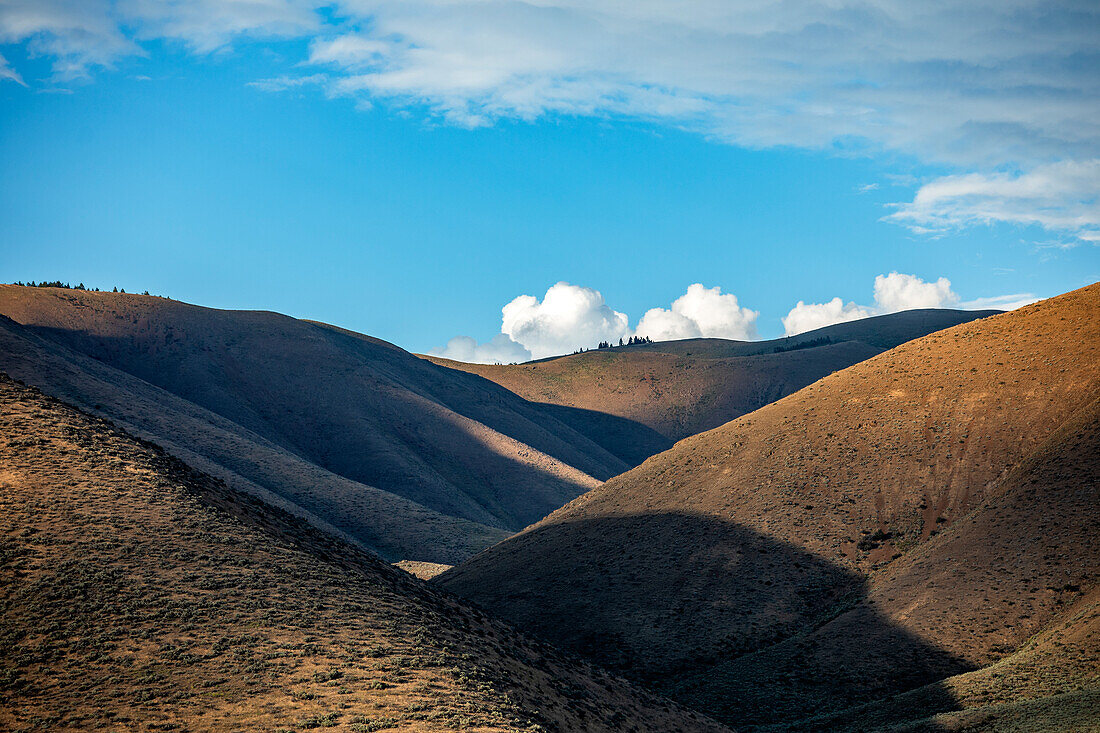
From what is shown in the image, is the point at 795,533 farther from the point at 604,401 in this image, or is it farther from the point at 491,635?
the point at 604,401

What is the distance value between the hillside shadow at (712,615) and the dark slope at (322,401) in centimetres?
4423

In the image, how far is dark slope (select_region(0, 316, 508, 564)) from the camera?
6938 cm

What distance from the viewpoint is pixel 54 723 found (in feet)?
56.1

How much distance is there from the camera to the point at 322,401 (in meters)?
112

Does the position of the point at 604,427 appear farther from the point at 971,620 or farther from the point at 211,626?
the point at 211,626

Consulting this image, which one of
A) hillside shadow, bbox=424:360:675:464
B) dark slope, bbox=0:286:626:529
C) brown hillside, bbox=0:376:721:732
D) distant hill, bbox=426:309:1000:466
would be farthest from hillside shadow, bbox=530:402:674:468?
brown hillside, bbox=0:376:721:732

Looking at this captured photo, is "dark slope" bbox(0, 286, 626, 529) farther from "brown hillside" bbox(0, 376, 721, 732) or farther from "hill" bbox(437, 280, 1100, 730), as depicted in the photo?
"brown hillside" bbox(0, 376, 721, 732)

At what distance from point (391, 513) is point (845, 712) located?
→ 5439 centimetres

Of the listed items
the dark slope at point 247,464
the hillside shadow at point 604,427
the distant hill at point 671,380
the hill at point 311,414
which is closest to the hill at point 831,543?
the dark slope at point 247,464

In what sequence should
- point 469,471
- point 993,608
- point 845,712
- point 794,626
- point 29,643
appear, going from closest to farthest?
point 29,643 → point 845,712 → point 993,608 → point 794,626 → point 469,471

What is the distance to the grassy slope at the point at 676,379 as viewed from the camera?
157 metres

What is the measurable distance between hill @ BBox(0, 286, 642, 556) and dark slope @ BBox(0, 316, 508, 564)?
250mm

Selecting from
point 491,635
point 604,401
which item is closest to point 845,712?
point 491,635

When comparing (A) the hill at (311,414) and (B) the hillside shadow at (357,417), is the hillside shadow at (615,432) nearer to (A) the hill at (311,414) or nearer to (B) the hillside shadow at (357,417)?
(A) the hill at (311,414)
